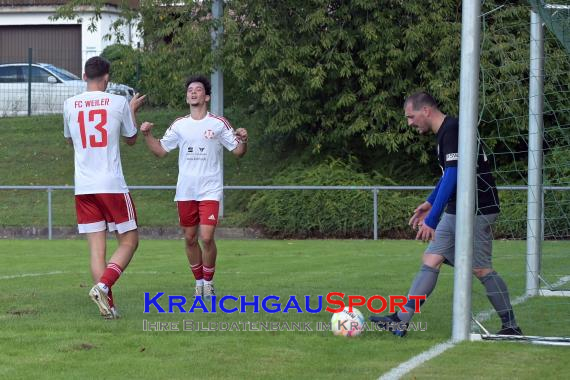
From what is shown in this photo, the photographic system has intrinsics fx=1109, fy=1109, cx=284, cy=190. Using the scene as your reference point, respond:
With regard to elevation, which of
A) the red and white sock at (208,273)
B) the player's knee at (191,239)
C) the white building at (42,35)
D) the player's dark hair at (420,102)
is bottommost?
the red and white sock at (208,273)

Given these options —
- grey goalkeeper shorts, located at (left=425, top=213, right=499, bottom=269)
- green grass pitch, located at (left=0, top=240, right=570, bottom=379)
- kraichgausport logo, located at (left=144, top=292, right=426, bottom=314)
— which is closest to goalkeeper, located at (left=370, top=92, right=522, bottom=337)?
grey goalkeeper shorts, located at (left=425, top=213, right=499, bottom=269)

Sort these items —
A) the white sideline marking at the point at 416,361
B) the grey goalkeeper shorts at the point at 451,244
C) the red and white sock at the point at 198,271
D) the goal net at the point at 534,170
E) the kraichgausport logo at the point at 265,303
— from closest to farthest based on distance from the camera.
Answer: the white sideline marking at the point at 416,361
the grey goalkeeper shorts at the point at 451,244
the kraichgausport logo at the point at 265,303
the goal net at the point at 534,170
the red and white sock at the point at 198,271

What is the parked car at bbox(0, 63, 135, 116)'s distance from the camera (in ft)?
109

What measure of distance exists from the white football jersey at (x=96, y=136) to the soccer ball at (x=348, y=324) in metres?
2.41

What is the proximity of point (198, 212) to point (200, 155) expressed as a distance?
0.56 m

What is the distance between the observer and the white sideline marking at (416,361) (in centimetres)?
693

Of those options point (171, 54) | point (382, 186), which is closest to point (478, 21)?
point (382, 186)

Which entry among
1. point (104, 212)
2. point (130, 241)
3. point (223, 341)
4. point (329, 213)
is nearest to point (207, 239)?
point (130, 241)

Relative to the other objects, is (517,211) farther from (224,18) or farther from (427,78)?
(224,18)

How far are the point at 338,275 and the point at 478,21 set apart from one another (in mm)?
5726

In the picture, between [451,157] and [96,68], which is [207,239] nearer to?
[96,68]

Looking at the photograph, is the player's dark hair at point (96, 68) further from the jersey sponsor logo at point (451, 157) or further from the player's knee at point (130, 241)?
the jersey sponsor logo at point (451, 157)

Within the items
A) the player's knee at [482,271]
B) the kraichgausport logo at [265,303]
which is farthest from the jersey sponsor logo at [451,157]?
the kraichgausport logo at [265,303]

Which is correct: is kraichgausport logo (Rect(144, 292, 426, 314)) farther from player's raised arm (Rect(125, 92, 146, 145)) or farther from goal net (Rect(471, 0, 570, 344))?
player's raised arm (Rect(125, 92, 146, 145))
